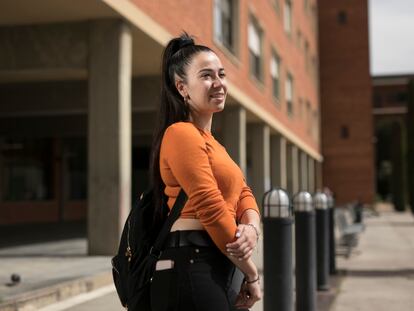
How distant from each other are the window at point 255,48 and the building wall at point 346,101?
24381 millimetres

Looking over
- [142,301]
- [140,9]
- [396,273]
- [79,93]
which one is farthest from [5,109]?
[142,301]

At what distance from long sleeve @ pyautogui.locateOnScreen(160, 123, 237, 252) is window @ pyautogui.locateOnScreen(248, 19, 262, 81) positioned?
18.5 m

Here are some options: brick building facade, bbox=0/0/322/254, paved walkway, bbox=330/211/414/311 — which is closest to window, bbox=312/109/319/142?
brick building facade, bbox=0/0/322/254

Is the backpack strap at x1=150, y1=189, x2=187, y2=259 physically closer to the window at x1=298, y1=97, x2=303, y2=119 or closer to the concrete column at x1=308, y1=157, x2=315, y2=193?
the window at x1=298, y1=97, x2=303, y2=119

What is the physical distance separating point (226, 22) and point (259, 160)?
681 centimetres

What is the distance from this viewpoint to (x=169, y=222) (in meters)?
2.26

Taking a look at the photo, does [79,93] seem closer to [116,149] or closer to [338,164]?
[116,149]

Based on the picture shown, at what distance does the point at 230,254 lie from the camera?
7.22ft

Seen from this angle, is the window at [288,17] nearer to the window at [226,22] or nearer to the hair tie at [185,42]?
the window at [226,22]

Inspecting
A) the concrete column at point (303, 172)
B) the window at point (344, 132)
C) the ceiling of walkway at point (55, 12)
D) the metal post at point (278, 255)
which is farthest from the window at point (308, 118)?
the metal post at point (278, 255)

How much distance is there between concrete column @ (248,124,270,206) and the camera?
74.0 feet

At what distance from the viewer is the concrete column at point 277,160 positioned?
27.2 meters

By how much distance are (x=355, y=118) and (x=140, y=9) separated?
36623mm

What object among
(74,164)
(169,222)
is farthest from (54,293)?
(74,164)
